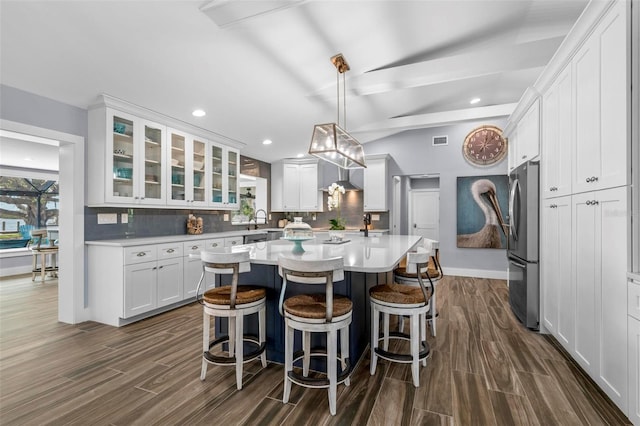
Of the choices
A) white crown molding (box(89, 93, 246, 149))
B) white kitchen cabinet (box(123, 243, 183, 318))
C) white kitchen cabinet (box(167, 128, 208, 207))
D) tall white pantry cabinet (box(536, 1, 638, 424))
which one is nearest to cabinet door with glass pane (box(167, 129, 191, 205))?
white kitchen cabinet (box(167, 128, 208, 207))

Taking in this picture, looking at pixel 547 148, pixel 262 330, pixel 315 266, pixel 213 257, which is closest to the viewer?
pixel 315 266

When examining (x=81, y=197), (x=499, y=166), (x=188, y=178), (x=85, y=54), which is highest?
(x=85, y=54)

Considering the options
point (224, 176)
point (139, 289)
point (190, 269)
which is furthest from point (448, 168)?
point (139, 289)

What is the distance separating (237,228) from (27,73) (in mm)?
3808

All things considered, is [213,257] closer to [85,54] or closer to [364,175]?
[85,54]

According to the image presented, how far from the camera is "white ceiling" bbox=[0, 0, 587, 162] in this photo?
2.32 m

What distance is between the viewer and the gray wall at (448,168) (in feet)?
19.2

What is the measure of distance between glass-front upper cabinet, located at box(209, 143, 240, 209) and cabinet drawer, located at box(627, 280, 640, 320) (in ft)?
15.2

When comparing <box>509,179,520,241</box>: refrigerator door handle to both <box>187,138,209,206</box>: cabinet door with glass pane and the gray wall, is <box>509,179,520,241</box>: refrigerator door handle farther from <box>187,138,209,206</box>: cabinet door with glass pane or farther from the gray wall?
<box>187,138,209,206</box>: cabinet door with glass pane

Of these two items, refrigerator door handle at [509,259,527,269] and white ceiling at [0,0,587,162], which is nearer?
white ceiling at [0,0,587,162]

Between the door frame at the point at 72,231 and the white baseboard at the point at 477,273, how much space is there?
19.4 feet

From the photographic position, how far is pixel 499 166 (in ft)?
18.9

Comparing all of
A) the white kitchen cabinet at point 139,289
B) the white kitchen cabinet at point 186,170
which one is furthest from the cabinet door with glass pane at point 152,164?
the white kitchen cabinet at point 139,289

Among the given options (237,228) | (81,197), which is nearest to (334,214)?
(237,228)
